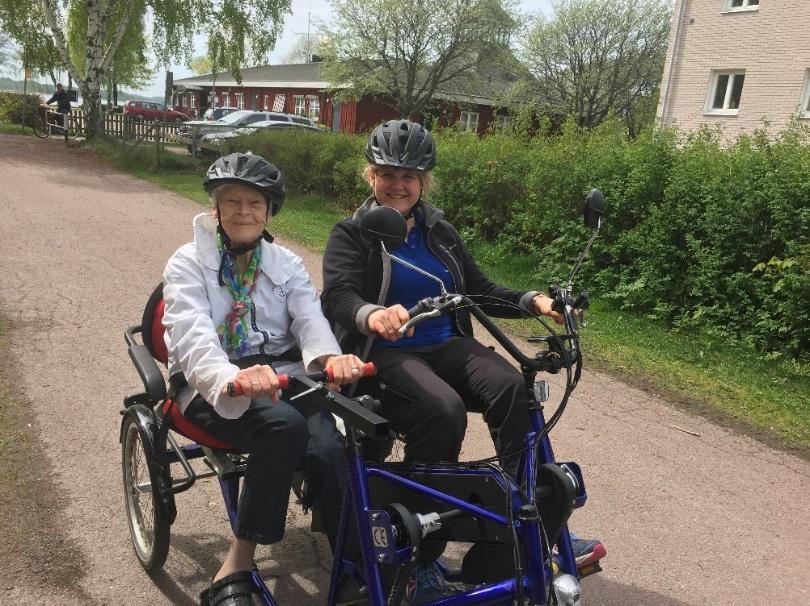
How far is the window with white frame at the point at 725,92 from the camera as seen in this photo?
22.1m

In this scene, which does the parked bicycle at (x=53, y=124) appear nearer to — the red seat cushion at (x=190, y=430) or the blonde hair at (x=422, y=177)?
the blonde hair at (x=422, y=177)

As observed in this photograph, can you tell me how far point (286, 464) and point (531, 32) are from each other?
36.7 m

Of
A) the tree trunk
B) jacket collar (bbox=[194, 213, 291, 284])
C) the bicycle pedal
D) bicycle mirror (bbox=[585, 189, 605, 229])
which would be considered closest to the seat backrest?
jacket collar (bbox=[194, 213, 291, 284])

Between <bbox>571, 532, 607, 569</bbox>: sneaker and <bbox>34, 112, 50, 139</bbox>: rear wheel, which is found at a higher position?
<bbox>34, 112, 50, 139</bbox>: rear wheel

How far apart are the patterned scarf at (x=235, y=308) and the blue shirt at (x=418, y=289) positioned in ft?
1.75

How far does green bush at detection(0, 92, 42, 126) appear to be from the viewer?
3200 cm

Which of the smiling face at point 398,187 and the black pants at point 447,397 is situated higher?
the smiling face at point 398,187

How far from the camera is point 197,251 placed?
2.80 metres

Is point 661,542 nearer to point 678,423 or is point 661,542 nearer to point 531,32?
point 678,423

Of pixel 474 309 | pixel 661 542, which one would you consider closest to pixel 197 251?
pixel 474 309

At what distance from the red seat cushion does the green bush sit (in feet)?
109

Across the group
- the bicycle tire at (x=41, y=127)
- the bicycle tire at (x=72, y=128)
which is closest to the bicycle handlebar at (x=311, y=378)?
the bicycle tire at (x=72, y=128)

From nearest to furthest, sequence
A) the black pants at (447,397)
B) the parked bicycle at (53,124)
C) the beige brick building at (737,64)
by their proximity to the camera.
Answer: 1. the black pants at (447,397)
2. the beige brick building at (737,64)
3. the parked bicycle at (53,124)

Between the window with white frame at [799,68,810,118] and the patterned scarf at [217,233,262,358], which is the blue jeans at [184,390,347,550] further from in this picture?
the window with white frame at [799,68,810,118]
